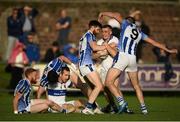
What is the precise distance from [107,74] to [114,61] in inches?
12.7

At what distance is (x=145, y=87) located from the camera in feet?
92.1

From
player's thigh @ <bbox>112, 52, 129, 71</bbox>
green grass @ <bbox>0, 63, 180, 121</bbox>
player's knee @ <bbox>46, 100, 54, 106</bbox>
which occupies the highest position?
player's thigh @ <bbox>112, 52, 129, 71</bbox>

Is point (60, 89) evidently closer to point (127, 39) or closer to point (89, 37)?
point (89, 37)

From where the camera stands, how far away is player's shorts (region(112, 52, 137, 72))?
66.4ft

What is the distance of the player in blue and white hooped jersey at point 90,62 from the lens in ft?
66.2

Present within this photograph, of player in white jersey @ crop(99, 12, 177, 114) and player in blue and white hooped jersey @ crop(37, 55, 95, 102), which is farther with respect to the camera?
player in blue and white hooped jersey @ crop(37, 55, 95, 102)

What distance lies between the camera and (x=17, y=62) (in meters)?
27.9

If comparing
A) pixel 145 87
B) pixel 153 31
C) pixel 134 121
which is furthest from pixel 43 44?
pixel 134 121

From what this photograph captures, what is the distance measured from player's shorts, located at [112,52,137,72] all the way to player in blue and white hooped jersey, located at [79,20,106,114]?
38 cm

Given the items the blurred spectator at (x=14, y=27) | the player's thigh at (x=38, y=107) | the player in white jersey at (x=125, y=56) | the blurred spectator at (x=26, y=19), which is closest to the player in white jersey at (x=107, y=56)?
the player in white jersey at (x=125, y=56)

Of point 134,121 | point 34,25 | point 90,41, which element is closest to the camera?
point 134,121

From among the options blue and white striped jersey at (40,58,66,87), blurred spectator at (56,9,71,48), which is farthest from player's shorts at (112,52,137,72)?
blurred spectator at (56,9,71,48)

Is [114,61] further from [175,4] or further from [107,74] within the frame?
[175,4]

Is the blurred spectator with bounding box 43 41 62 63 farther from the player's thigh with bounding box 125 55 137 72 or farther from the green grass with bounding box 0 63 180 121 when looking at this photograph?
the player's thigh with bounding box 125 55 137 72
